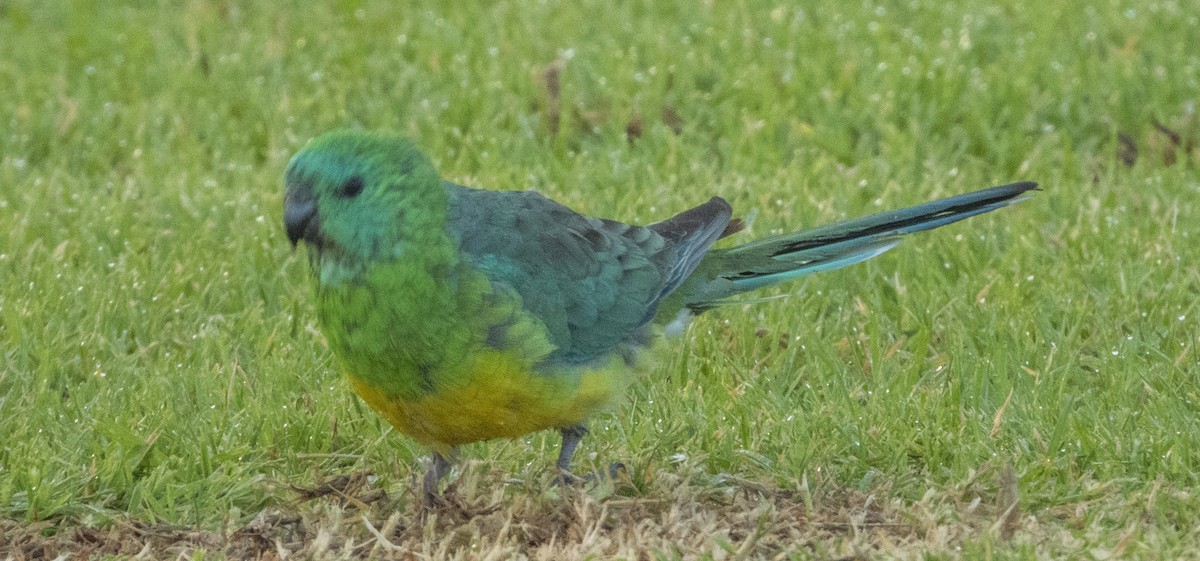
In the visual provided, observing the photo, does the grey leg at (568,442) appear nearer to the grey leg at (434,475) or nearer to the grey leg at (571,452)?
the grey leg at (571,452)

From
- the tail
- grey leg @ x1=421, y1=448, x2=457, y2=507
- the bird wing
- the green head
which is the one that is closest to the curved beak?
the green head

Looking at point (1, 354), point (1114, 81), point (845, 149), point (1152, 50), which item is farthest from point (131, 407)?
point (1152, 50)

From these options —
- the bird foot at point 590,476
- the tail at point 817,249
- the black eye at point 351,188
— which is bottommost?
the bird foot at point 590,476

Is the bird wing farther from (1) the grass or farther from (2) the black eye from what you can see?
(1) the grass

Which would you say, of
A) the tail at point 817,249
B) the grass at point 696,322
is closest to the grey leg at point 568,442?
the grass at point 696,322

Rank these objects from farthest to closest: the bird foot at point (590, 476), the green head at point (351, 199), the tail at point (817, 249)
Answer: the tail at point (817, 249) < the bird foot at point (590, 476) < the green head at point (351, 199)

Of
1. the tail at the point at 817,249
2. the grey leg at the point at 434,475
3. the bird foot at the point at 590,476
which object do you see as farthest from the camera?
the tail at the point at 817,249

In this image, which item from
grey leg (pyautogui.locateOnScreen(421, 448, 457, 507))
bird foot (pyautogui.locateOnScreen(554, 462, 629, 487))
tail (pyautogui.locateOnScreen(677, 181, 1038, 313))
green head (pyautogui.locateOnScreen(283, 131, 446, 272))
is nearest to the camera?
green head (pyautogui.locateOnScreen(283, 131, 446, 272))
